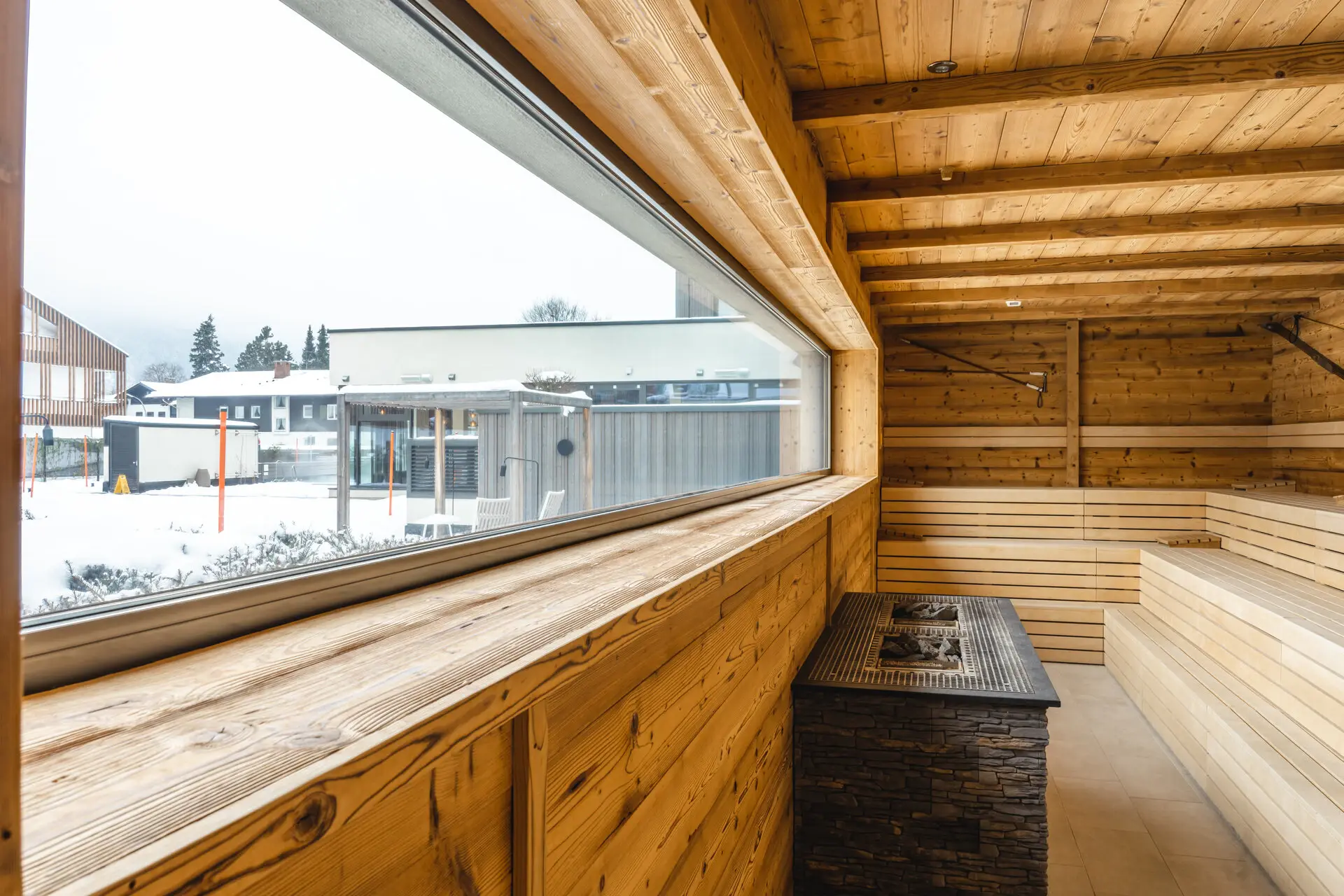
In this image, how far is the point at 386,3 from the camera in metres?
1.11

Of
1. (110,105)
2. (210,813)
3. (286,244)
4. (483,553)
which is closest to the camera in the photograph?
(210,813)

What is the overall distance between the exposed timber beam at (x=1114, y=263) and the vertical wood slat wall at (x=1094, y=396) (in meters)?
2.25

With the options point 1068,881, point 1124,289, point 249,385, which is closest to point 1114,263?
point 1124,289

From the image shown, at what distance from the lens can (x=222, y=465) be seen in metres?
0.88

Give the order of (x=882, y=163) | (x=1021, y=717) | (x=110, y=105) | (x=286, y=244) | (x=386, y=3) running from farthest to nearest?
(x=882, y=163), (x=1021, y=717), (x=386, y=3), (x=286, y=244), (x=110, y=105)

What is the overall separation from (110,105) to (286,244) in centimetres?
25

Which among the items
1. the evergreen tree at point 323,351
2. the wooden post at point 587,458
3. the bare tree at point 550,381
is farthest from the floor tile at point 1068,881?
the evergreen tree at point 323,351

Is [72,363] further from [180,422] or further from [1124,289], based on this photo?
[1124,289]

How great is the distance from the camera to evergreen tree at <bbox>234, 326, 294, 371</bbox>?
906 mm

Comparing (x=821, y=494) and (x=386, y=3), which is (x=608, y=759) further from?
(x=821, y=494)

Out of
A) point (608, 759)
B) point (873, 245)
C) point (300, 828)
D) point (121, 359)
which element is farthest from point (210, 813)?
point (873, 245)

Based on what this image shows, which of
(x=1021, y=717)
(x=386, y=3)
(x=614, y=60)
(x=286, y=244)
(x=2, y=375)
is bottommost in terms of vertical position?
(x=1021, y=717)

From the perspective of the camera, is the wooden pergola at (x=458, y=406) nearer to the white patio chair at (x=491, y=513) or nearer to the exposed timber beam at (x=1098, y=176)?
the white patio chair at (x=491, y=513)

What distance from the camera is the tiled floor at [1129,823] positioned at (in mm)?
3002
